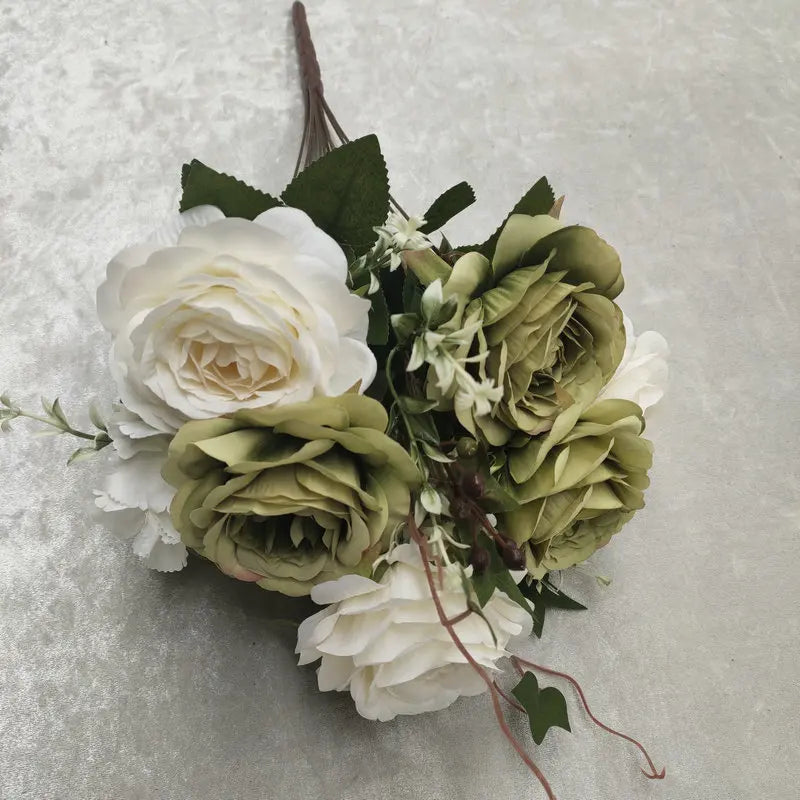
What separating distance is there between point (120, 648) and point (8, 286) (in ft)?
1.01

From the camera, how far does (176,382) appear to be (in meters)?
0.39

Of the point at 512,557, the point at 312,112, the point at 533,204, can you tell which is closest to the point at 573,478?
the point at 512,557

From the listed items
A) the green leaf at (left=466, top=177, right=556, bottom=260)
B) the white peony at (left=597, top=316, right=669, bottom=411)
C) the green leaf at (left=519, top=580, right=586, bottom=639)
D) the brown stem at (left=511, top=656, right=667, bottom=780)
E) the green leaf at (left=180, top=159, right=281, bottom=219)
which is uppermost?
the green leaf at (left=466, top=177, right=556, bottom=260)

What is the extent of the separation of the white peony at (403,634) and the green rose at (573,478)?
44mm

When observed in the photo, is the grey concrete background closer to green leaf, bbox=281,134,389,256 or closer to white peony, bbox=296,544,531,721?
white peony, bbox=296,544,531,721

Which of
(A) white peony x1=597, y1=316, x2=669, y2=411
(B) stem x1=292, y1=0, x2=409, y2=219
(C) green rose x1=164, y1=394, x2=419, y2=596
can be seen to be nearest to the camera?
(C) green rose x1=164, y1=394, x2=419, y2=596

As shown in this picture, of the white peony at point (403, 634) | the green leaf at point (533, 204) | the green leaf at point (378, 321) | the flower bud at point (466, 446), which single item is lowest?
the white peony at point (403, 634)

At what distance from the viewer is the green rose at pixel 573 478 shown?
1.39 feet

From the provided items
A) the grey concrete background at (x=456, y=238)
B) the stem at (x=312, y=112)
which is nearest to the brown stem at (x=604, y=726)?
the grey concrete background at (x=456, y=238)

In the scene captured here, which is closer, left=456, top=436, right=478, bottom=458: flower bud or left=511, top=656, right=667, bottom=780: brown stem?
left=456, top=436, right=478, bottom=458: flower bud

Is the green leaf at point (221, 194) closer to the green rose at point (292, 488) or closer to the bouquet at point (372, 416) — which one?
the bouquet at point (372, 416)

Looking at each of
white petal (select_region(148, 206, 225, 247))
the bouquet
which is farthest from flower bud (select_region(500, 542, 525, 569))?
white petal (select_region(148, 206, 225, 247))

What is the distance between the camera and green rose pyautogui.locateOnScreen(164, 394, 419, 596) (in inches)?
14.4

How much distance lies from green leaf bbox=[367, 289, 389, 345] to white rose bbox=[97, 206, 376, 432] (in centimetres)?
4
